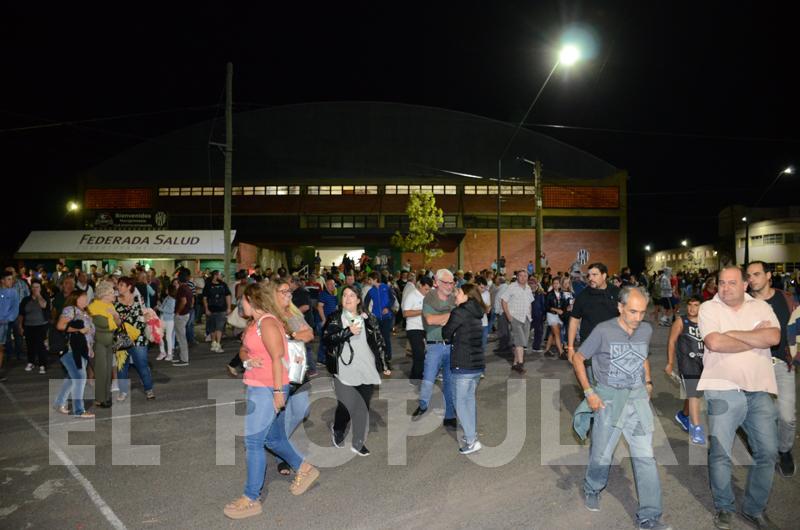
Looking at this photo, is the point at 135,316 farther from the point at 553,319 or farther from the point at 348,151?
the point at 348,151

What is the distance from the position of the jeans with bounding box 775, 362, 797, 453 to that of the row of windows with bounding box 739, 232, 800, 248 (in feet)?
238

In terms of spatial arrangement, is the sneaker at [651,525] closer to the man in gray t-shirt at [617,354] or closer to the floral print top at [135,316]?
the man in gray t-shirt at [617,354]

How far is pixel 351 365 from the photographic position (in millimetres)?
6344

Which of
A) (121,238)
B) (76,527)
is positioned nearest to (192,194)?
(121,238)

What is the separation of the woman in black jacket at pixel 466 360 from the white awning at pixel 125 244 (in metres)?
24.8

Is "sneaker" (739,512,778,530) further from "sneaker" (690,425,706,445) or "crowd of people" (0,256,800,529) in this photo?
"sneaker" (690,425,706,445)

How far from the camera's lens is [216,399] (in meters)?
8.90

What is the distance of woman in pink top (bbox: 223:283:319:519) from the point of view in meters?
4.59

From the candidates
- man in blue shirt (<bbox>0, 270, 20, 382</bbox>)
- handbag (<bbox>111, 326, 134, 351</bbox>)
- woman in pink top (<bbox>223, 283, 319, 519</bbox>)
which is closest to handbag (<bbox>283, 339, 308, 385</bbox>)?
woman in pink top (<bbox>223, 283, 319, 519</bbox>)

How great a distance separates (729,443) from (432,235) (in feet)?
116

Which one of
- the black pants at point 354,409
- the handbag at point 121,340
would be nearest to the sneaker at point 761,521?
the black pants at point 354,409

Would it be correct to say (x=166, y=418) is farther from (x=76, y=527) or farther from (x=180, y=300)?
(x=180, y=300)

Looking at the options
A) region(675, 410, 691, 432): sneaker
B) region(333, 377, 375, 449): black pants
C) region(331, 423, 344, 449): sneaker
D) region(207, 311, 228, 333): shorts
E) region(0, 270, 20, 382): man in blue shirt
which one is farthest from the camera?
region(207, 311, 228, 333): shorts

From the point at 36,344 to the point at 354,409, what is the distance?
333 inches
